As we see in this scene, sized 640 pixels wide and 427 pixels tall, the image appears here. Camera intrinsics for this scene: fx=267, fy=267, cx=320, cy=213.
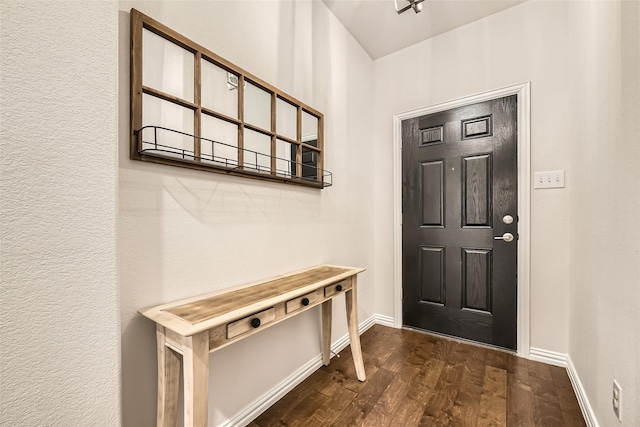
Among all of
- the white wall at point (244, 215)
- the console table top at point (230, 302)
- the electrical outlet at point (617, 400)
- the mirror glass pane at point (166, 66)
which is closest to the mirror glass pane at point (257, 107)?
the white wall at point (244, 215)

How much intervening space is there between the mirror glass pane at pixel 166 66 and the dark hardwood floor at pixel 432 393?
1.64 m

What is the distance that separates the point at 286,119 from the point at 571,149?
75.8 inches

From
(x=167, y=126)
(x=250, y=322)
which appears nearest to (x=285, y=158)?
(x=167, y=126)

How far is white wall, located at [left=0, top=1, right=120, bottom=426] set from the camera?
572 millimetres

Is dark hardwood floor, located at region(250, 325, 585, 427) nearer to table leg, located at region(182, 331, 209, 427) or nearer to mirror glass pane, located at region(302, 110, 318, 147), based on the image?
table leg, located at region(182, 331, 209, 427)

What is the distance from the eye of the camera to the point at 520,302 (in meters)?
2.02

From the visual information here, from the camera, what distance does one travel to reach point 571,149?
5.94ft

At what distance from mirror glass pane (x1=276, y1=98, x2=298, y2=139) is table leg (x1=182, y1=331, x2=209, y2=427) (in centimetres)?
115

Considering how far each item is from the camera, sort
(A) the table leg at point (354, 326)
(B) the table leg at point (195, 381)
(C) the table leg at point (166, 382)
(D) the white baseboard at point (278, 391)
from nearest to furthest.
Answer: (B) the table leg at point (195, 381) < (C) the table leg at point (166, 382) < (D) the white baseboard at point (278, 391) < (A) the table leg at point (354, 326)

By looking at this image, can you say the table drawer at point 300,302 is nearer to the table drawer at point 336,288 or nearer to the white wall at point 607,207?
the table drawer at point 336,288

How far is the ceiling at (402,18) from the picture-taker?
206cm

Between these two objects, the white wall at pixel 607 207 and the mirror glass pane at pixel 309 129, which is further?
the mirror glass pane at pixel 309 129

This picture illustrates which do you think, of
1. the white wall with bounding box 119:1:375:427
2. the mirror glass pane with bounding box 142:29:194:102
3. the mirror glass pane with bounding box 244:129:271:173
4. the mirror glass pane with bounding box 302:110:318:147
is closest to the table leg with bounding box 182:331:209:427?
the white wall with bounding box 119:1:375:427

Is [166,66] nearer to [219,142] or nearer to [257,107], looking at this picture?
[219,142]
